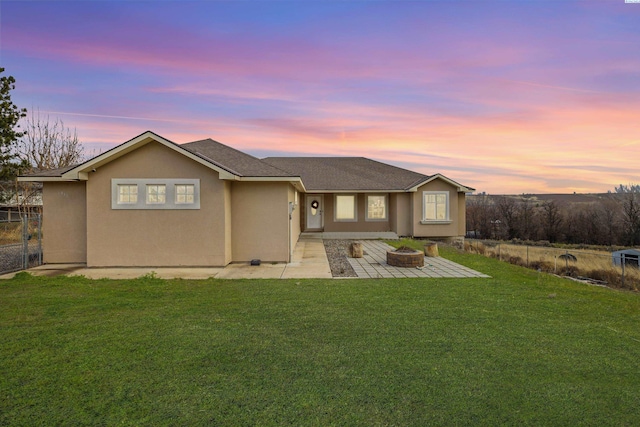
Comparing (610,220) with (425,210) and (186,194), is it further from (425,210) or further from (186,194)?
(186,194)

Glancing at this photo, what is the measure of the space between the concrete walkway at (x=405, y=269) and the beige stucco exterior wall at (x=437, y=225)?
22.0 feet

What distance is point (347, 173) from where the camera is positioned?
21.8 m

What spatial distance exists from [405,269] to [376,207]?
1048 centimetres

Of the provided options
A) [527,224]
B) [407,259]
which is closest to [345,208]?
[407,259]

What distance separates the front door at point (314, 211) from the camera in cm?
2044

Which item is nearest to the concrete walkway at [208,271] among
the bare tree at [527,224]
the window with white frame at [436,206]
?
the window with white frame at [436,206]

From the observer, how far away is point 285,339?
463 centimetres

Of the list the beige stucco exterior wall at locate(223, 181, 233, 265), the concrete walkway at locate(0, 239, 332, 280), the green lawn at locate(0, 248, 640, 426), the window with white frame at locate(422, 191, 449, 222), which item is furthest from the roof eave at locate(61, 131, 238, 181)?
the window with white frame at locate(422, 191, 449, 222)

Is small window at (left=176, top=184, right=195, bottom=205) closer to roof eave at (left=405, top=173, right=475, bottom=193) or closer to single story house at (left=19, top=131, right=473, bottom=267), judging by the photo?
single story house at (left=19, top=131, right=473, bottom=267)

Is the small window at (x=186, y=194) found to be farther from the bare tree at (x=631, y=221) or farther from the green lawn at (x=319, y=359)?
the bare tree at (x=631, y=221)

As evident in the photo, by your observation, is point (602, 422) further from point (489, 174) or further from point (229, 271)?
point (489, 174)

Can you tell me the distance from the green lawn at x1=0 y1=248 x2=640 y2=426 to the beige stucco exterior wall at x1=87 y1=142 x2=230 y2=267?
129 inches

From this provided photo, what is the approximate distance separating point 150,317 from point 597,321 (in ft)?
24.2

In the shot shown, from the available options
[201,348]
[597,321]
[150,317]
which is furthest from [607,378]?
[150,317]
